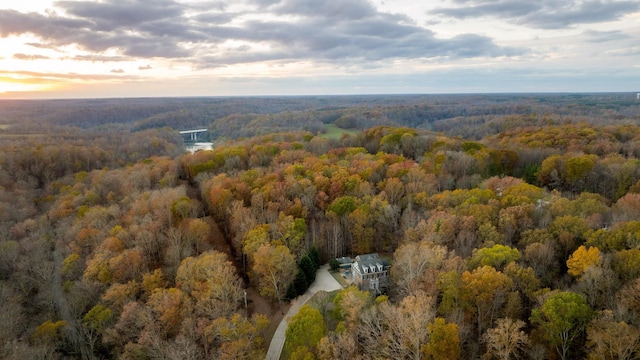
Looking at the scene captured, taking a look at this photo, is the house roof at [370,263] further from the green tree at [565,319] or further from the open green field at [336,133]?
the open green field at [336,133]

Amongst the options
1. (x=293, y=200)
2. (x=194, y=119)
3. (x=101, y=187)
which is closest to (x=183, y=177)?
(x=101, y=187)

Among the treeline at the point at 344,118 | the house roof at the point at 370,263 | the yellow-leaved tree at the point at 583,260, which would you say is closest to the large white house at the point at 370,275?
the house roof at the point at 370,263

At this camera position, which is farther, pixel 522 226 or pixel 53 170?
pixel 53 170

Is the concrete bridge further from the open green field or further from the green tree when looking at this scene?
the green tree

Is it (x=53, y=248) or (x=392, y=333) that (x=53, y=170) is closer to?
(x=53, y=248)

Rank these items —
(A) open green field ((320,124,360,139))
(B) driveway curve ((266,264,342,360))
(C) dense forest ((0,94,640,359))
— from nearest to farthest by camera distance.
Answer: (C) dense forest ((0,94,640,359))
(B) driveway curve ((266,264,342,360))
(A) open green field ((320,124,360,139))

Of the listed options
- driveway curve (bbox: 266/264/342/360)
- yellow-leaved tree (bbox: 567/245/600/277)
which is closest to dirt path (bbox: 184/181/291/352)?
driveway curve (bbox: 266/264/342/360)

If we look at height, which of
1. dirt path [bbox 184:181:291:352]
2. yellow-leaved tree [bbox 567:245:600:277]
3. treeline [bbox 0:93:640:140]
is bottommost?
dirt path [bbox 184:181:291:352]
